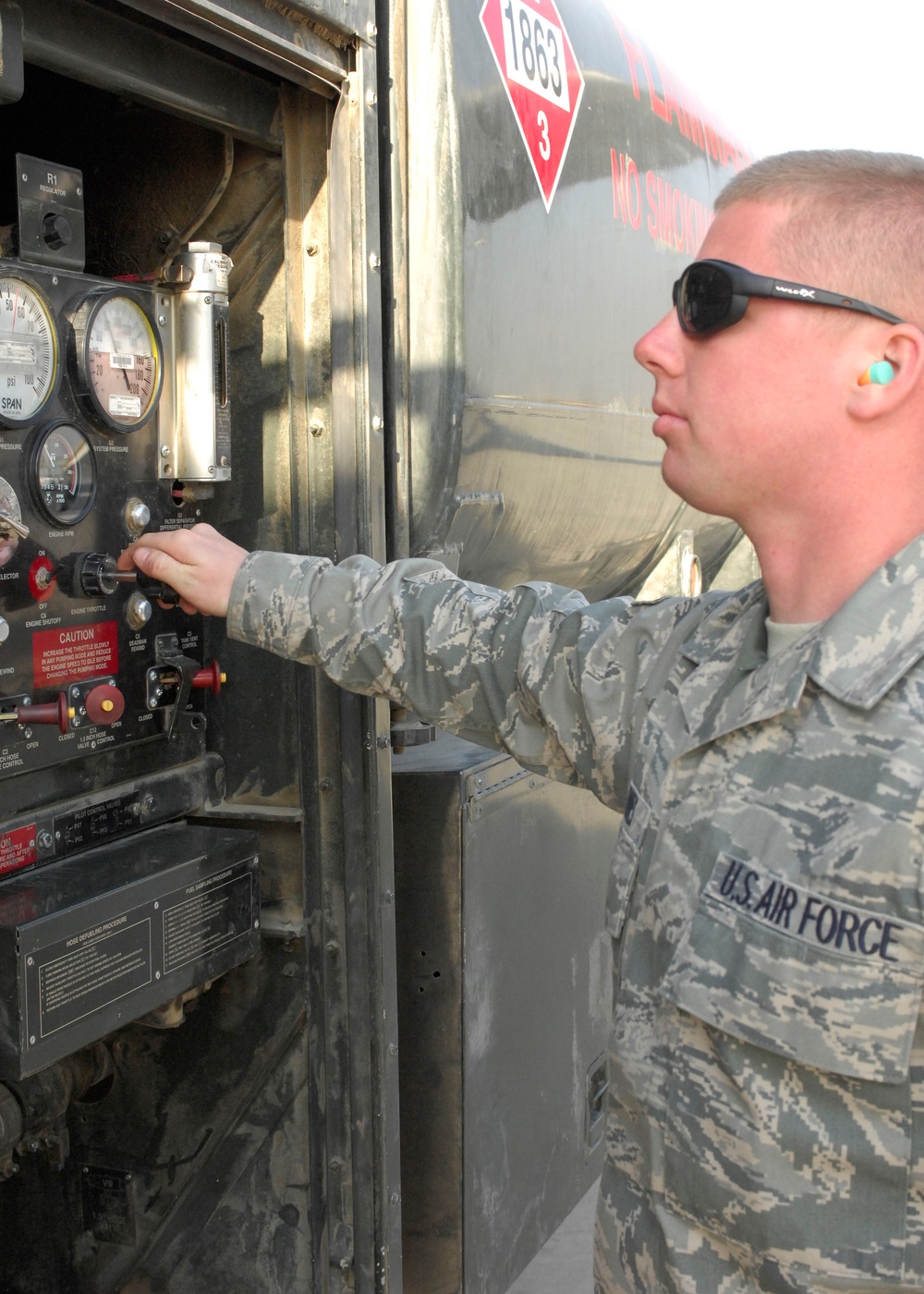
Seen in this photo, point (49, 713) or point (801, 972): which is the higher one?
point (49, 713)

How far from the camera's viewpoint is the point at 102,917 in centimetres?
173

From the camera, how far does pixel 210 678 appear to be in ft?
6.74

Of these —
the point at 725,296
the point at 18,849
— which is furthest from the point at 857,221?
the point at 18,849

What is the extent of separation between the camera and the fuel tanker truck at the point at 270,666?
69.2 inches

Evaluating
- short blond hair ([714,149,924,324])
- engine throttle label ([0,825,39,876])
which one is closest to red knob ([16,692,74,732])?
engine throttle label ([0,825,39,876])

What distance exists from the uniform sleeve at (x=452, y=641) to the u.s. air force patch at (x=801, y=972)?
0.35 metres

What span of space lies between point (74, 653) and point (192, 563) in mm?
201

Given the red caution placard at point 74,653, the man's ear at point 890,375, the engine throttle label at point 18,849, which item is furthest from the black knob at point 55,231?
the man's ear at point 890,375

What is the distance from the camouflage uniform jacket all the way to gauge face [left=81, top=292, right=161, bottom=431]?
2.47 ft

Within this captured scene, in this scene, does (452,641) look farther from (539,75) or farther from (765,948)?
(539,75)

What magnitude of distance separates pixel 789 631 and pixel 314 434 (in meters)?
0.90

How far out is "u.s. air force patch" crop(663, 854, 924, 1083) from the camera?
3.90 feet

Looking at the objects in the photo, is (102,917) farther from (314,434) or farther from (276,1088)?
(314,434)

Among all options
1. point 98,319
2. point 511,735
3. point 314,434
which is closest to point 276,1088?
point 511,735
